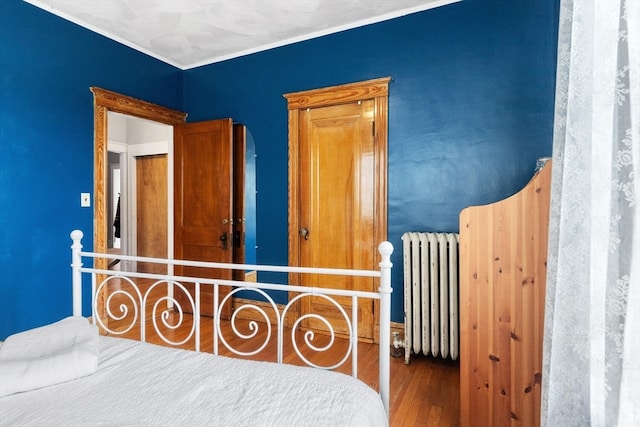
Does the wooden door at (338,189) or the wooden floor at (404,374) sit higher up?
Result: the wooden door at (338,189)

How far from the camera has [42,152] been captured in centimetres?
256

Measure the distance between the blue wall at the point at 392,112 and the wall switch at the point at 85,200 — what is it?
7cm

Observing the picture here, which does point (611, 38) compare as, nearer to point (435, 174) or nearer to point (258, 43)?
point (435, 174)

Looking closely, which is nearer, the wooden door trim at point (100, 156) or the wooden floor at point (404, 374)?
the wooden floor at point (404, 374)

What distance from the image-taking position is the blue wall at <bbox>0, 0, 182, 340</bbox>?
2373 millimetres

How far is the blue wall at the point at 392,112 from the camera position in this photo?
92.7 inches

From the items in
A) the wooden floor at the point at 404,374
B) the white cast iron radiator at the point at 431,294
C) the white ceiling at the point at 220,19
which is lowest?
the wooden floor at the point at 404,374

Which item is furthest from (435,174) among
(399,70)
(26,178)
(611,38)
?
(26,178)

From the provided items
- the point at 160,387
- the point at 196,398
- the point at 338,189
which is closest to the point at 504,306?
the point at 196,398

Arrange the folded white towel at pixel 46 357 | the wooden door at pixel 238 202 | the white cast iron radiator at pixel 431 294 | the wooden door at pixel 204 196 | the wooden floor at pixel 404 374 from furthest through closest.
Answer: the wooden door at pixel 238 202
the wooden door at pixel 204 196
the white cast iron radiator at pixel 431 294
the wooden floor at pixel 404 374
the folded white towel at pixel 46 357

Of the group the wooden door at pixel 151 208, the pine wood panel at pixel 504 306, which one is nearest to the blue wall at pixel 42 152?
the wooden door at pixel 151 208

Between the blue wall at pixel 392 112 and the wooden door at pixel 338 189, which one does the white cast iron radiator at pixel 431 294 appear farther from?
the wooden door at pixel 338 189

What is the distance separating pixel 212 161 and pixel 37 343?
2523 millimetres

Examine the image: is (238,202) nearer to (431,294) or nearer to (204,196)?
(204,196)
